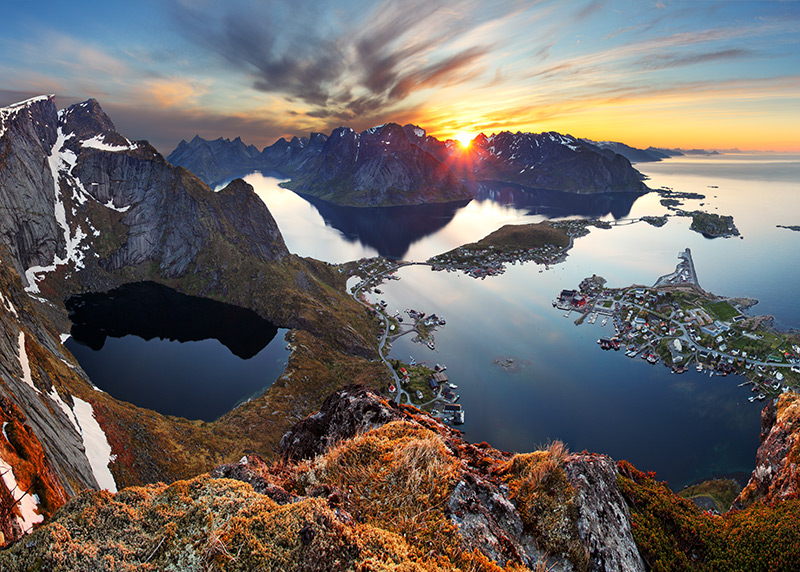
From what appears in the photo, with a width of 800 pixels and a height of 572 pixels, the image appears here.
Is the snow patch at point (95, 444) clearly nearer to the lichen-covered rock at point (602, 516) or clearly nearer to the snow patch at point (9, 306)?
the snow patch at point (9, 306)

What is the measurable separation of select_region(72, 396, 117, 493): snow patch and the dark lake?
83.9 ft

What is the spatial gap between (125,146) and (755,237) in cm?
32128

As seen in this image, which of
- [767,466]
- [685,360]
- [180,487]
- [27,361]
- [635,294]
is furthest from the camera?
[635,294]

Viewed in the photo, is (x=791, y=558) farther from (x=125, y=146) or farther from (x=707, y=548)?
(x=125, y=146)

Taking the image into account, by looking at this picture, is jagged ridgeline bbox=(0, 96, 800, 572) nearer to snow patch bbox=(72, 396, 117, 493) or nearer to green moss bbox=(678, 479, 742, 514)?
snow patch bbox=(72, 396, 117, 493)

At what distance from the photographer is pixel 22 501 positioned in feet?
40.9

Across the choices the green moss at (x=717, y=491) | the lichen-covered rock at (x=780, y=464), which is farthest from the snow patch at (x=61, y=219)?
the green moss at (x=717, y=491)

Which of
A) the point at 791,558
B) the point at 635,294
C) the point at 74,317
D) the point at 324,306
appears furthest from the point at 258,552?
the point at 635,294

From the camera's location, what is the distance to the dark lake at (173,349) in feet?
222

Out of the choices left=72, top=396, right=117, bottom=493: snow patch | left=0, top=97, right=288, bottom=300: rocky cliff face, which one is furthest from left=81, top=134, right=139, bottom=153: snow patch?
left=72, top=396, right=117, bottom=493: snow patch

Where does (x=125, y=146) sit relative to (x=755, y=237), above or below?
above

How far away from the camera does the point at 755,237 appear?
199 m

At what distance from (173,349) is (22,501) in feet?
276

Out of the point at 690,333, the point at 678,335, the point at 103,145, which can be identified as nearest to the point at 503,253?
the point at 678,335
